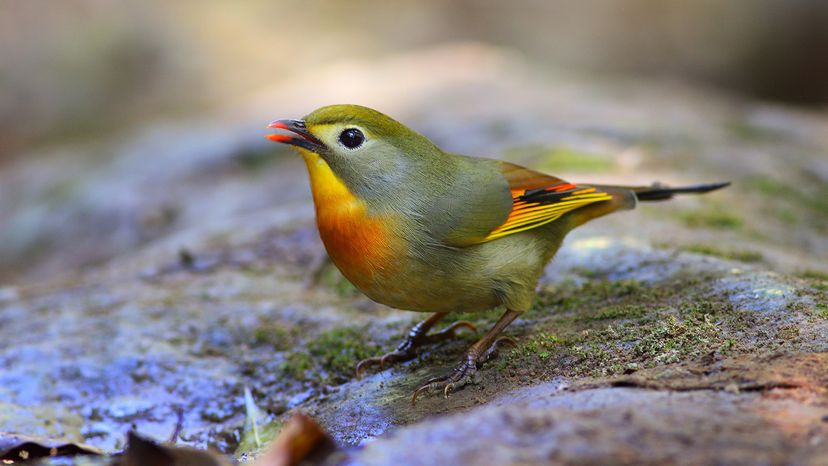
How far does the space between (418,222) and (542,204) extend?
756 millimetres

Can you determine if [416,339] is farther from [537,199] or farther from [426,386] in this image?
[537,199]

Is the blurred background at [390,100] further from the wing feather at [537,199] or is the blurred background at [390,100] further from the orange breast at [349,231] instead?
the orange breast at [349,231]

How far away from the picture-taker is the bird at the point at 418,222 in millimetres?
3783

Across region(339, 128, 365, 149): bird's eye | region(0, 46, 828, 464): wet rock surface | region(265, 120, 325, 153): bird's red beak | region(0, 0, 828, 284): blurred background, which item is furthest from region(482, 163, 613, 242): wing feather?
region(0, 0, 828, 284): blurred background

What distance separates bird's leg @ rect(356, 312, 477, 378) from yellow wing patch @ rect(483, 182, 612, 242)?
584mm

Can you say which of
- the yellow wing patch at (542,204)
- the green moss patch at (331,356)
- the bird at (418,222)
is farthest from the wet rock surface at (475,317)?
the yellow wing patch at (542,204)

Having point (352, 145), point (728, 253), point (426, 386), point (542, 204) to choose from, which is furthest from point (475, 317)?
point (728, 253)

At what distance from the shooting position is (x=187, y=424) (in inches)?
160

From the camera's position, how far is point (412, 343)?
429cm

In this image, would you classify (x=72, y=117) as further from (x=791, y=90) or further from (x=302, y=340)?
(x=791, y=90)

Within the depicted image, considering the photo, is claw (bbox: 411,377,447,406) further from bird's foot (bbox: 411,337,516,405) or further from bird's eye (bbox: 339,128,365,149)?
bird's eye (bbox: 339,128,365,149)

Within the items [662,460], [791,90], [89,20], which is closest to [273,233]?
[662,460]

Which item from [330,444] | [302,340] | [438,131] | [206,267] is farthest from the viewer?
[438,131]

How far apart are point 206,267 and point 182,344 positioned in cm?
115
